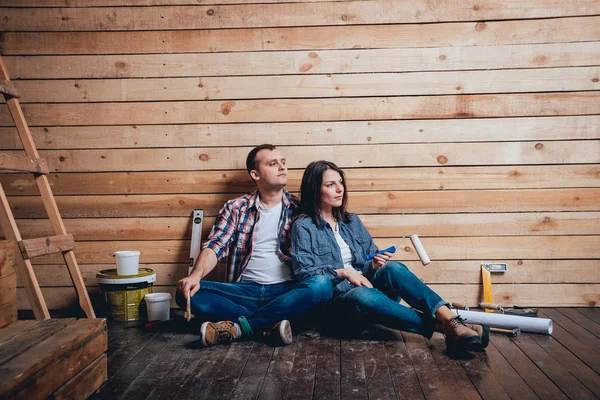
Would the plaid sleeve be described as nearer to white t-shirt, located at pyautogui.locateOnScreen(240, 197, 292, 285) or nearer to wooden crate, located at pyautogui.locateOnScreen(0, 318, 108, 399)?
white t-shirt, located at pyautogui.locateOnScreen(240, 197, 292, 285)

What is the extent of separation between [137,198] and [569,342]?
2.57m

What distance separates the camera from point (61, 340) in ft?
5.49

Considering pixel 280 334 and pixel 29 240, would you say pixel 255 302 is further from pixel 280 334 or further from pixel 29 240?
pixel 29 240

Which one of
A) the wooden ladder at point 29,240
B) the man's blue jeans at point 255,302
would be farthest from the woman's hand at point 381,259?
the wooden ladder at point 29,240

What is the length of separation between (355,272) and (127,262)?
1331mm

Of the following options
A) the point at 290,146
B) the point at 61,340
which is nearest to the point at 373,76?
the point at 290,146

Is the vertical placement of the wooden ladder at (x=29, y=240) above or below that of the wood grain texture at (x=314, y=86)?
below

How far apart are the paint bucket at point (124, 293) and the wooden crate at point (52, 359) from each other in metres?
1.03

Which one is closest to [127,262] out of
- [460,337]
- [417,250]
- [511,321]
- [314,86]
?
[314,86]

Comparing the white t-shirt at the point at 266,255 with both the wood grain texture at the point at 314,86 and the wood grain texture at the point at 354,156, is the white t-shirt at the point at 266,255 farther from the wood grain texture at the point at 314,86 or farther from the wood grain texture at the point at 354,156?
the wood grain texture at the point at 314,86

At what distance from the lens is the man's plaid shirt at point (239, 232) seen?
294 cm

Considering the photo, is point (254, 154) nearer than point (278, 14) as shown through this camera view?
Yes

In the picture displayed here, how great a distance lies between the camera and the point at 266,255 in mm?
2926

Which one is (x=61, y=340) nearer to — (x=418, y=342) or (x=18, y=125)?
(x=18, y=125)
